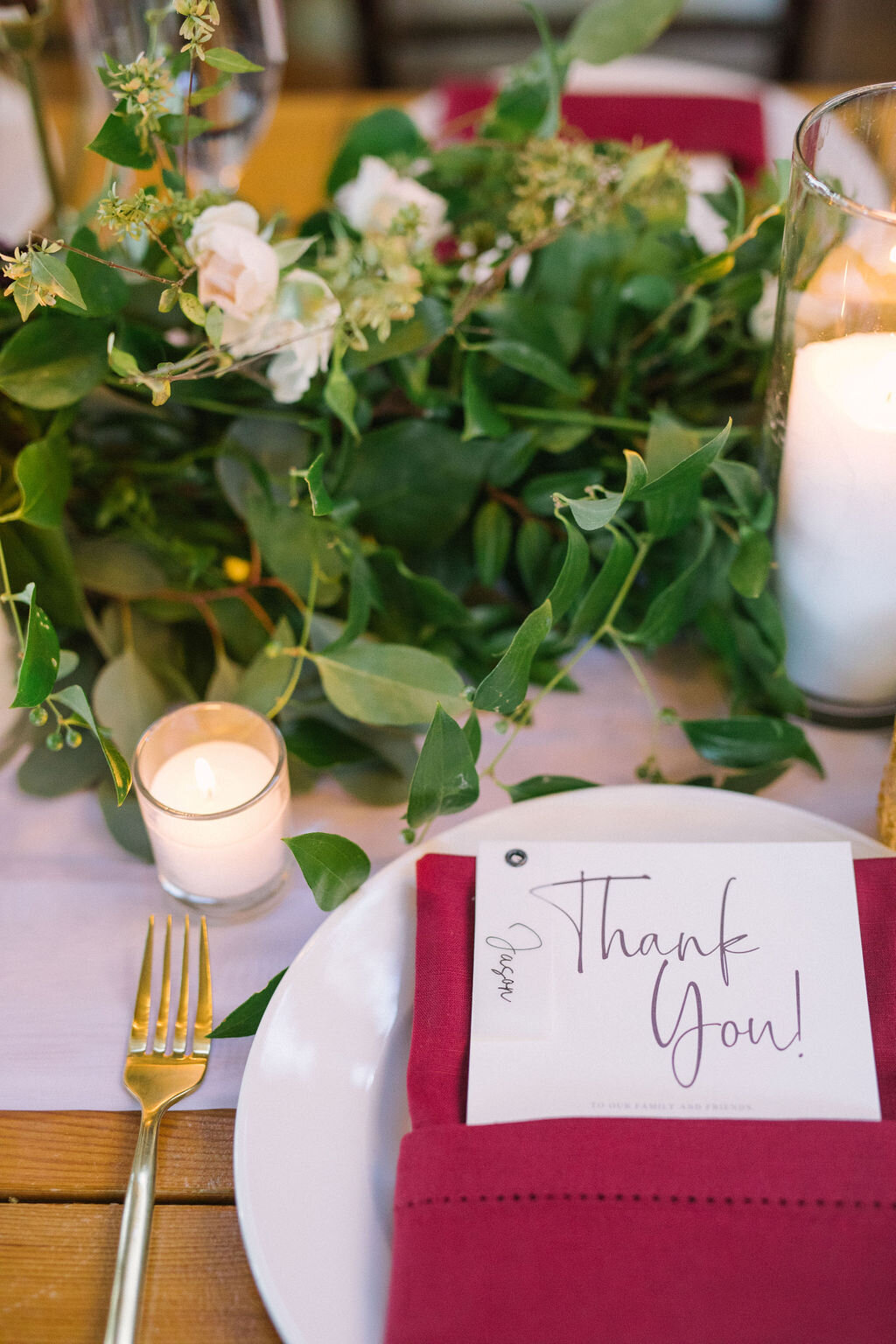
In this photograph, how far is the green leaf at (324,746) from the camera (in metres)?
0.58

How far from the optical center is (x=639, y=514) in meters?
0.64

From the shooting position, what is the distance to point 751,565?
548 mm

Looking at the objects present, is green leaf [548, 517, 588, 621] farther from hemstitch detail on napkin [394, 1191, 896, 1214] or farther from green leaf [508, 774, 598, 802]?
hemstitch detail on napkin [394, 1191, 896, 1214]

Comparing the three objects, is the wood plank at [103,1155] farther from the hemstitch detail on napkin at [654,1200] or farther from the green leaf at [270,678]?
the green leaf at [270,678]

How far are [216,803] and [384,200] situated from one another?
1.18 ft

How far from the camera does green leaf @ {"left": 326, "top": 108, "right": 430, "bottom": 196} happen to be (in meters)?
0.73

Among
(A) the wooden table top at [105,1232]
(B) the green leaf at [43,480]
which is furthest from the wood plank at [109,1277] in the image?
(B) the green leaf at [43,480]

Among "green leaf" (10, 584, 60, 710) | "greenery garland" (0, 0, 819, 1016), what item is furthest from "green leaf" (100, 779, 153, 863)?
"green leaf" (10, 584, 60, 710)

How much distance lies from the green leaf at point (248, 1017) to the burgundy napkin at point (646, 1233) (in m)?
0.10

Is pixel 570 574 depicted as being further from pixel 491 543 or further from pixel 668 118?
pixel 668 118

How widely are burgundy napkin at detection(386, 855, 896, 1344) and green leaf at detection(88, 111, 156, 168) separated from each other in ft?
1.52

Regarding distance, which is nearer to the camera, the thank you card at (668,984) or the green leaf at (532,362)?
the thank you card at (668,984)

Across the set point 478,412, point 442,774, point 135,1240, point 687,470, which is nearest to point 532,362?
point 478,412

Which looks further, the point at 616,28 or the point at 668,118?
the point at 668,118
